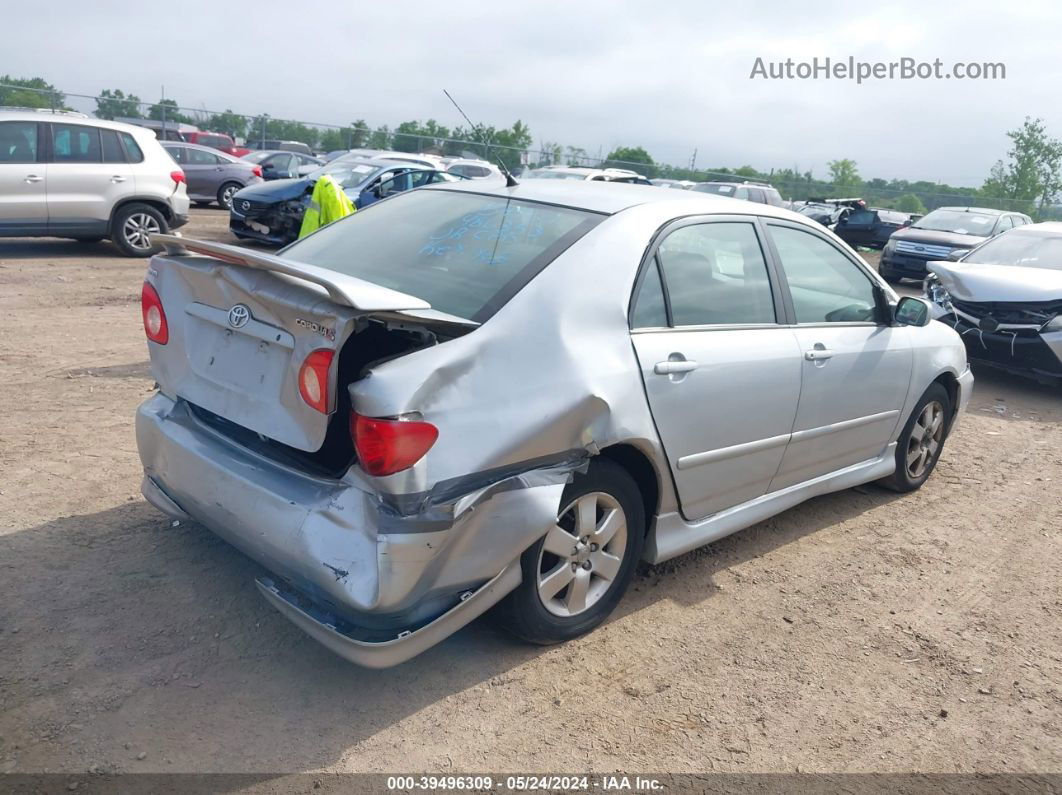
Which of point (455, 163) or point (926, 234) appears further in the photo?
point (455, 163)

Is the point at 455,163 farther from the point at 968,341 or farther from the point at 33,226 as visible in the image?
the point at 968,341

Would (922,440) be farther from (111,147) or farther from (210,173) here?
(210,173)

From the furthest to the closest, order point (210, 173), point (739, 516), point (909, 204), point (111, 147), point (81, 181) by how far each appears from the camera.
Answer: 1. point (909, 204)
2. point (210, 173)
3. point (111, 147)
4. point (81, 181)
5. point (739, 516)

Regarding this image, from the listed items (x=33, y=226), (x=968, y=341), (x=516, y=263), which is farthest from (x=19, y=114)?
(x=968, y=341)

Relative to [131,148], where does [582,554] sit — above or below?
below

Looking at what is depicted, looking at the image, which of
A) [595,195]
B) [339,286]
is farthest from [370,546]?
[595,195]

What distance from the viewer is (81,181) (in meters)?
11.5

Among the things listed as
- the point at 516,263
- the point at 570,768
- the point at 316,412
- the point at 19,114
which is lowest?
the point at 570,768

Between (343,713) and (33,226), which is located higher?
(33,226)

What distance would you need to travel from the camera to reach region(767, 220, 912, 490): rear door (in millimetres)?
4402

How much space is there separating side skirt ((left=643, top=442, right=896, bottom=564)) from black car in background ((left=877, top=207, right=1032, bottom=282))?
39.4 feet

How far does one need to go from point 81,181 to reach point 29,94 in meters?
15.4

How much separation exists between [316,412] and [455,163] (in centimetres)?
2216

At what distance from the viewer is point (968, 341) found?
8.95m
